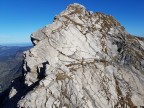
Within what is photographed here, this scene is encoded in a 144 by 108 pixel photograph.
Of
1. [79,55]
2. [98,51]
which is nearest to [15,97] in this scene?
[79,55]

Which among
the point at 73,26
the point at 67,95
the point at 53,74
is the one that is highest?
the point at 73,26

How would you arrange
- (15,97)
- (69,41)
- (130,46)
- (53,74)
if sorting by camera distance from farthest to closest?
(130,46) → (69,41) → (15,97) → (53,74)

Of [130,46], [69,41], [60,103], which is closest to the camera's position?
A: [60,103]

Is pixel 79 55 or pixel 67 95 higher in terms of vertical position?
pixel 79 55

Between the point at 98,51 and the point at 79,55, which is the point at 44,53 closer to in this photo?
the point at 79,55

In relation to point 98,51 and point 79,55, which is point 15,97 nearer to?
point 79,55

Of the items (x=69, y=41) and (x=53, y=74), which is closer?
(x=53, y=74)

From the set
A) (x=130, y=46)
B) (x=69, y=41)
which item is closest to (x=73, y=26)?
(x=69, y=41)
